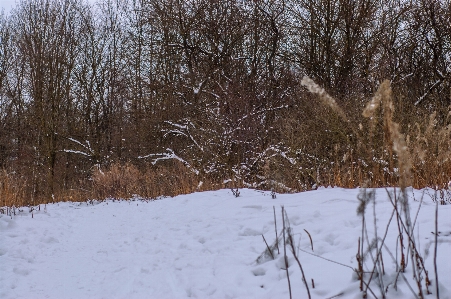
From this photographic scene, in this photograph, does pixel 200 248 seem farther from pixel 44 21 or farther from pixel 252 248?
pixel 44 21

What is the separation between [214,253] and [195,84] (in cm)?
1204

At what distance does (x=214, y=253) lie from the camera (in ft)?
12.3

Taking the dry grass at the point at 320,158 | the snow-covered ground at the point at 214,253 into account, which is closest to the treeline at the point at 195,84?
the dry grass at the point at 320,158

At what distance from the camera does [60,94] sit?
17.6 metres

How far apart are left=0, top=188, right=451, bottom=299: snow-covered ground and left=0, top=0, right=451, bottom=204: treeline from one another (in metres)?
4.03

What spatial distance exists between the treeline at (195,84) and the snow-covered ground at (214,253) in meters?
4.03

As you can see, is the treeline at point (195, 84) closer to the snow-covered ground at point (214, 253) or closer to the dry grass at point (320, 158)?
the dry grass at point (320, 158)

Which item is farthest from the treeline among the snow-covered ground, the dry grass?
the snow-covered ground

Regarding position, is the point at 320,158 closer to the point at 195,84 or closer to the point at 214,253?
the point at 214,253

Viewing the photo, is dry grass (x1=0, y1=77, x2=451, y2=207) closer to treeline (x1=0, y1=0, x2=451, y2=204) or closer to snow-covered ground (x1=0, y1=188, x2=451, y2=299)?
treeline (x1=0, y1=0, x2=451, y2=204)

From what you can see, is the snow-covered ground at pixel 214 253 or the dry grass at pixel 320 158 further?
the dry grass at pixel 320 158

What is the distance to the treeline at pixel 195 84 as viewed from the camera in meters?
11.7

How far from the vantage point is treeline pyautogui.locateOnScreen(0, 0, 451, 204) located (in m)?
11.7

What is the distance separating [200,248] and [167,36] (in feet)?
46.1
